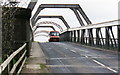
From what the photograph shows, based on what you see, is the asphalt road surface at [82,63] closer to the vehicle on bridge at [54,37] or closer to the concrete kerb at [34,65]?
the concrete kerb at [34,65]

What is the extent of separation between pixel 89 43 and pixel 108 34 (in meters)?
9.01

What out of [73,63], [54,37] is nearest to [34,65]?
[73,63]

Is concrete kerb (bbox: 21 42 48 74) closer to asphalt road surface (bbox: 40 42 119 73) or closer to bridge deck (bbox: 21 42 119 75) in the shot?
bridge deck (bbox: 21 42 119 75)

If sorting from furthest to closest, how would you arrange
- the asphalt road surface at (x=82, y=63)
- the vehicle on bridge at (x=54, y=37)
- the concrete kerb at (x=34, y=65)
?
the vehicle on bridge at (x=54, y=37), the asphalt road surface at (x=82, y=63), the concrete kerb at (x=34, y=65)

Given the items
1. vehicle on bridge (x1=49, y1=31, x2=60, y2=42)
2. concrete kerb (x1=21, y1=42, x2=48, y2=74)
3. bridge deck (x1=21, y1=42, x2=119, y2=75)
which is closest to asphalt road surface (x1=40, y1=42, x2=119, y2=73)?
bridge deck (x1=21, y1=42, x2=119, y2=75)

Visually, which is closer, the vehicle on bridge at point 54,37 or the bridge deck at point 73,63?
the bridge deck at point 73,63

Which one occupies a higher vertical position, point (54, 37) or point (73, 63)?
point (54, 37)

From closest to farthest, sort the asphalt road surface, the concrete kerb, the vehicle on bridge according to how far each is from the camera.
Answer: the concrete kerb, the asphalt road surface, the vehicle on bridge

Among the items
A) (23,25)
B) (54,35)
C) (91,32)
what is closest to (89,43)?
(91,32)

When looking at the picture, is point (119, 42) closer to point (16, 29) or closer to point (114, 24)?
point (114, 24)

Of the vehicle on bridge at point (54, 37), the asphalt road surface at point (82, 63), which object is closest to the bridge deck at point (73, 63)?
the asphalt road surface at point (82, 63)

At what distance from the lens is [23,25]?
55.2 ft

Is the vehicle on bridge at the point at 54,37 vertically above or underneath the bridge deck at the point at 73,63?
above

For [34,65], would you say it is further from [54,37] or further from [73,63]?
[54,37]
